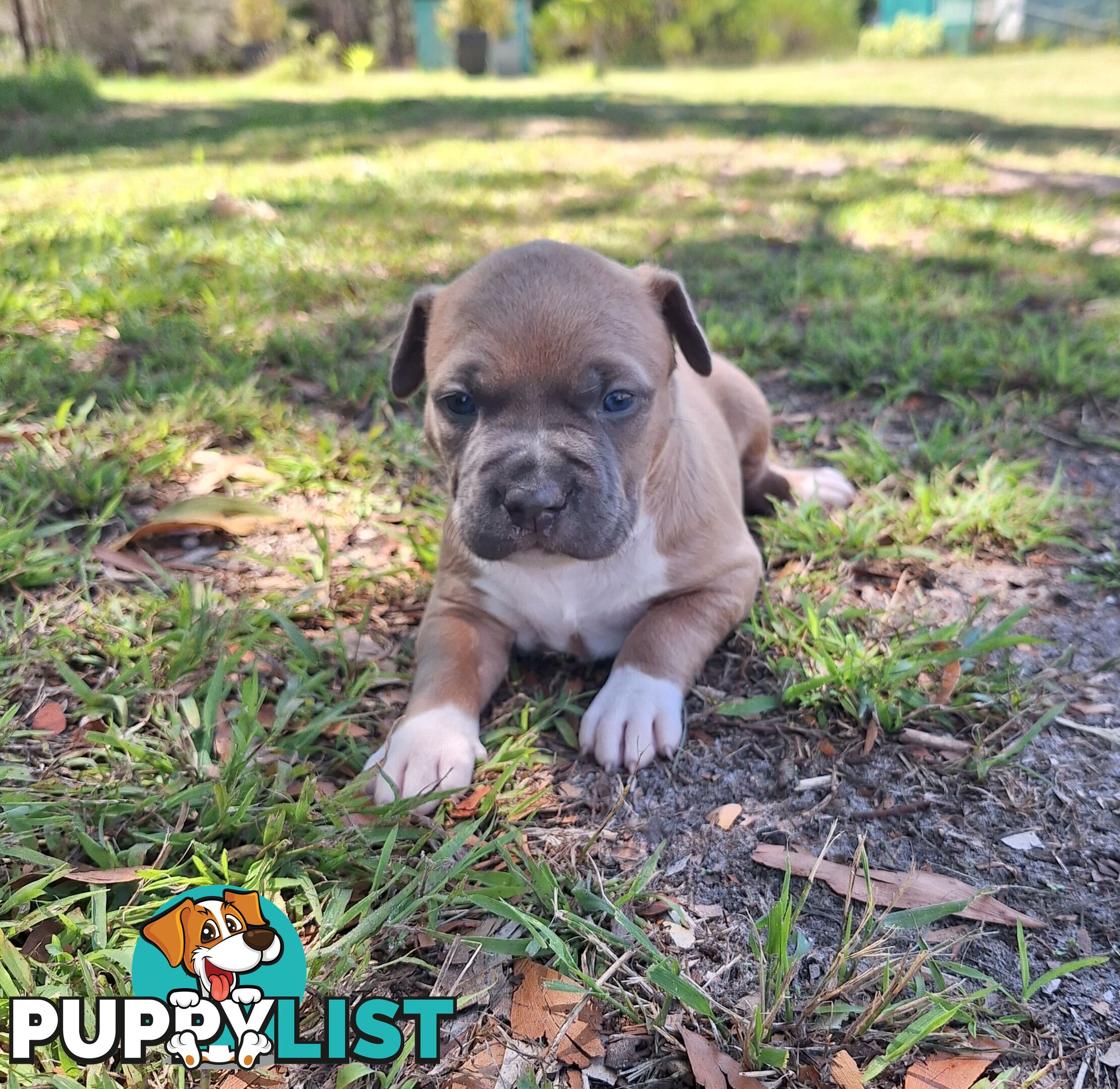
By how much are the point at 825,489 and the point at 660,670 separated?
1.34 m

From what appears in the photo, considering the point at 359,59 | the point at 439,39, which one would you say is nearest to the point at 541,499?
the point at 359,59

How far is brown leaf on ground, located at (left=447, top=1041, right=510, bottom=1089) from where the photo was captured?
1524 mm

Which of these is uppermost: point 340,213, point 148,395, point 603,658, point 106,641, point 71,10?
point 71,10

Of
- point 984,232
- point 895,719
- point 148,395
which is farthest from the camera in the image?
point 984,232

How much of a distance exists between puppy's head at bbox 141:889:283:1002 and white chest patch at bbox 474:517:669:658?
1136mm

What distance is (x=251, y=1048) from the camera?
155 centimetres

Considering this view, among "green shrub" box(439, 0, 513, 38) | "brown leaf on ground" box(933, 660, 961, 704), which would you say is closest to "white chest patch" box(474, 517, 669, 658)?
"brown leaf on ground" box(933, 660, 961, 704)

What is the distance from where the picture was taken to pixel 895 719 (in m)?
2.29

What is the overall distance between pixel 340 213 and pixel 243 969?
6.14 meters

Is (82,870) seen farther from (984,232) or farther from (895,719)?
(984,232)

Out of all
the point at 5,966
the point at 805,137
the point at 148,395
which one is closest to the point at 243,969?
the point at 5,966

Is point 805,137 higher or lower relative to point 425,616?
higher

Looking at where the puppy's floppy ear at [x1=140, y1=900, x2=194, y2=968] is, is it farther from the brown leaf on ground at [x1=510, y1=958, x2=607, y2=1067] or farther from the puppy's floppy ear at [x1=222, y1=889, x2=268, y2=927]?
the brown leaf on ground at [x1=510, y1=958, x2=607, y2=1067]

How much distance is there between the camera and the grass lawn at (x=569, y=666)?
1.68 metres
